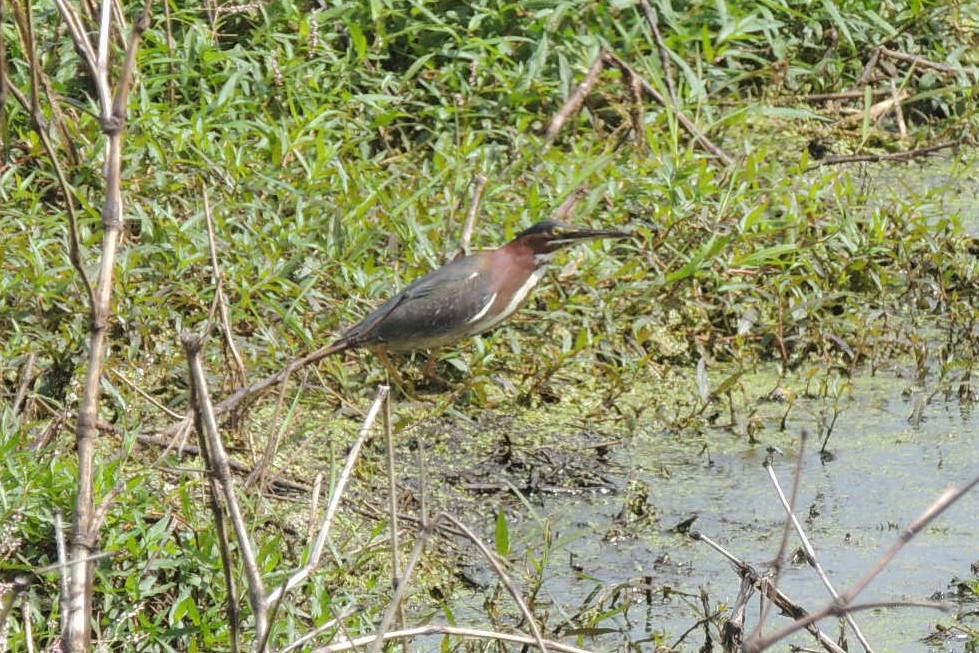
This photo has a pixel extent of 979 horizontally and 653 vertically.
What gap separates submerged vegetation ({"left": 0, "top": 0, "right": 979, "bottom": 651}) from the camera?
4.34 metres

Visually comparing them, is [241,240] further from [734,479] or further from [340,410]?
[734,479]

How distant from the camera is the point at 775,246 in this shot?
5621 mm

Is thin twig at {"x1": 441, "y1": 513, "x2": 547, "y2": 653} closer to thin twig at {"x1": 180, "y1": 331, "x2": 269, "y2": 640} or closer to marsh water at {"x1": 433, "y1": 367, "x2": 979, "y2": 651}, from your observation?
thin twig at {"x1": 180, "y1": 331, "x2": 269, "y2": 640}

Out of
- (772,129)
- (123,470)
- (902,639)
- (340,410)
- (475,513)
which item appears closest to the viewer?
(902,639)

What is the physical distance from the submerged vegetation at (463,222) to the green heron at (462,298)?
234 millimetres

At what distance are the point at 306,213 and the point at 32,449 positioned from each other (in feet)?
5.88

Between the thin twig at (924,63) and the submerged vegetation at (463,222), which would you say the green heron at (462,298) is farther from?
the thin twig at (924,63)

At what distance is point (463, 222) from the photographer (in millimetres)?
5555

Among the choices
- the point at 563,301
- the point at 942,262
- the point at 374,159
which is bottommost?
the point at 942,262

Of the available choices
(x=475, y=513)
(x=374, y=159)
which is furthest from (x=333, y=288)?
(x=475, y=513)

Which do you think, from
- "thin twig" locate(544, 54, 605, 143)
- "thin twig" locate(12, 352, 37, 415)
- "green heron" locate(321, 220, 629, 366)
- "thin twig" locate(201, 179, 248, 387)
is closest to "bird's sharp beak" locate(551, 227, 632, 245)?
"green heron" locate(321, 220, 629, 366)

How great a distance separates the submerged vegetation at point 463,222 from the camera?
171 inches

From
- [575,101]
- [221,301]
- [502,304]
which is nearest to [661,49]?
[575,101]

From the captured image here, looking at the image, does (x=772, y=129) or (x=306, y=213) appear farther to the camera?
(x=772, y=129)
